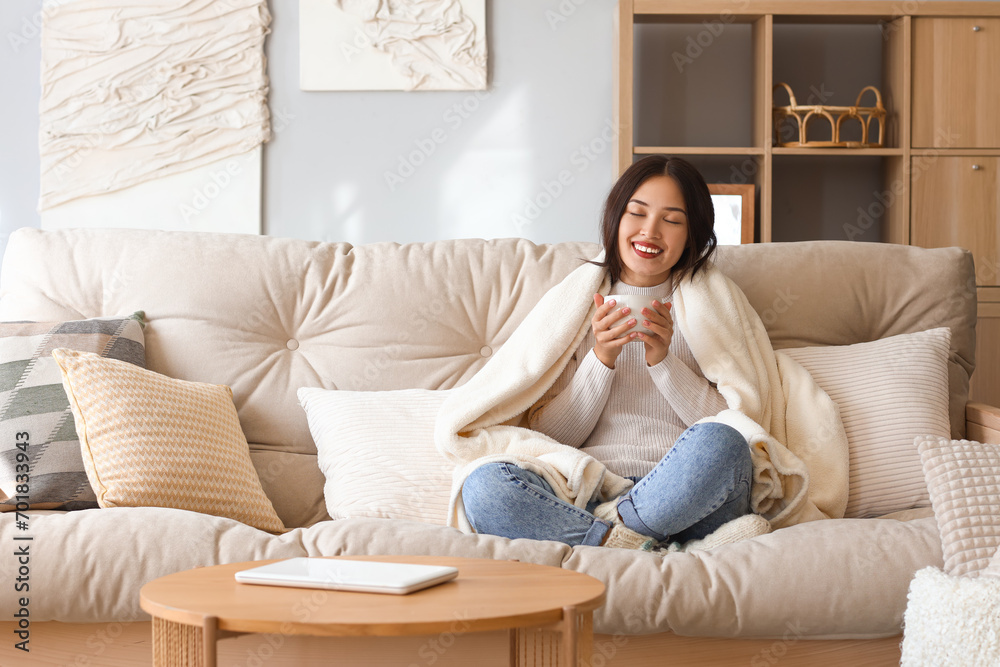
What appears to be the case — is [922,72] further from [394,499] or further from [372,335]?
[394,499]

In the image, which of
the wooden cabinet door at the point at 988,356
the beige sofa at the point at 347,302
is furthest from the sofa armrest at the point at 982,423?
the wooden cabinet door at the point at 988,356

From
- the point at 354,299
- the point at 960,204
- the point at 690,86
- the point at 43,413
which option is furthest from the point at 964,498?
the point at 690,86

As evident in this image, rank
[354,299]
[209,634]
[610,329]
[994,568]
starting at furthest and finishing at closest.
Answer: [354,299], [610,329], [994,568], [209,634]

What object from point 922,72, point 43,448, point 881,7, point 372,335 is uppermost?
point 881,7

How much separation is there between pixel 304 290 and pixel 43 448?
1.98 feet

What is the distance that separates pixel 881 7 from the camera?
273 cm

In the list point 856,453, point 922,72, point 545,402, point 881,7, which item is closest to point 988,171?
point 922,72

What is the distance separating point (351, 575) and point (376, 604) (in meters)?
0.08

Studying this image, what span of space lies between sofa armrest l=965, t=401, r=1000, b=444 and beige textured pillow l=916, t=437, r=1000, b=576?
390 mm

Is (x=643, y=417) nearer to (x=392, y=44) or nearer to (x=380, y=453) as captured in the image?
(x=380, y=453)

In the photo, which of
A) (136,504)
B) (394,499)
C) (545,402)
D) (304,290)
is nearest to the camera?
(136,504)

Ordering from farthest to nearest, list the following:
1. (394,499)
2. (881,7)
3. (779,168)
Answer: (779,168), (881,7), (394,499)

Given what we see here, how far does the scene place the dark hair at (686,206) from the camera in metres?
1.78

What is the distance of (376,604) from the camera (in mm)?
816
